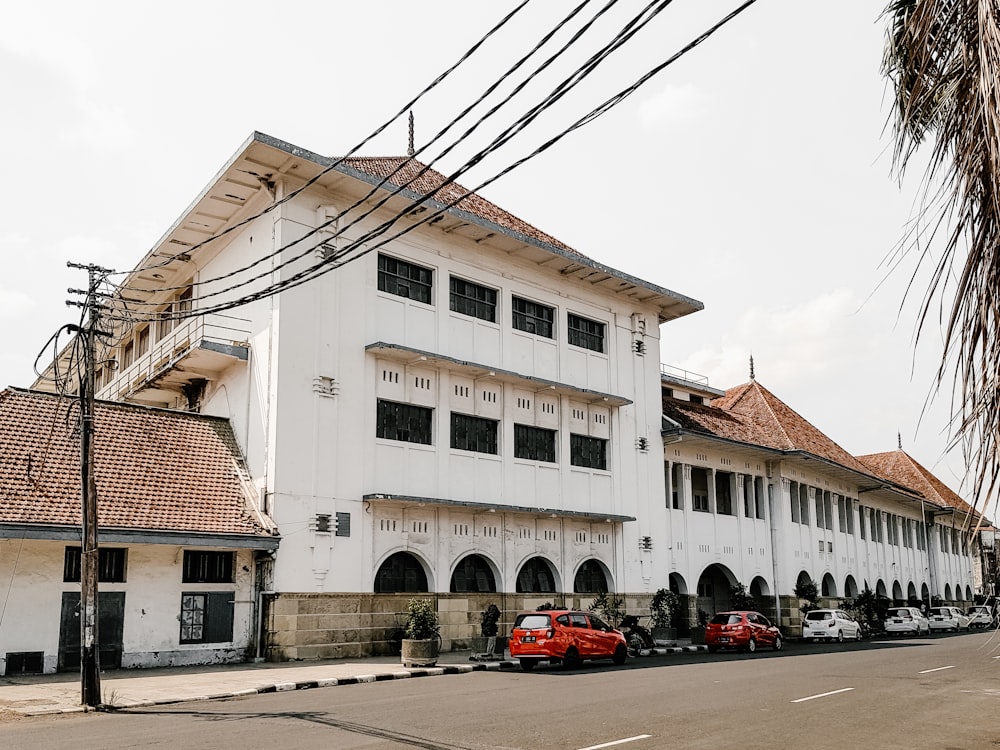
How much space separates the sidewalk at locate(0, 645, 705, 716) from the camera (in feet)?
54.1

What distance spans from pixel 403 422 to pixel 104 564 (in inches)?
358

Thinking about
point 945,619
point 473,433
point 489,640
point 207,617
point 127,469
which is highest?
point 473,433

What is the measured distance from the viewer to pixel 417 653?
23297 mm

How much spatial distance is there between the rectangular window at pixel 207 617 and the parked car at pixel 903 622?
1307 inches

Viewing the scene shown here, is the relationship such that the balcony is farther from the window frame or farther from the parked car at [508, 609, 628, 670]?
the window frame

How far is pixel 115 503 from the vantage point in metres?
22.4

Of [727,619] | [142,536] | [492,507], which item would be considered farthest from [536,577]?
[142,536]

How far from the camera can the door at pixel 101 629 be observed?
21594mm

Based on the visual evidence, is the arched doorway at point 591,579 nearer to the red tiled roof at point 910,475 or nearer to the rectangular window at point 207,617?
the rectangular window at point 207,617

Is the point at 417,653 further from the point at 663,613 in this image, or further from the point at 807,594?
the point at 807,594

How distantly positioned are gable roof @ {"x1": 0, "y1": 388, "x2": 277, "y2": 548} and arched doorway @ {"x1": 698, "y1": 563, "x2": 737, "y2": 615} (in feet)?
73.5

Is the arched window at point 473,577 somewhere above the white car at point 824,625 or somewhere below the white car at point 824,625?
above

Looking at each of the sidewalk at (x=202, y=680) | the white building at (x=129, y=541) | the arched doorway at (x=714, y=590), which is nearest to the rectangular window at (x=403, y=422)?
the white building at (x=129, y=541)

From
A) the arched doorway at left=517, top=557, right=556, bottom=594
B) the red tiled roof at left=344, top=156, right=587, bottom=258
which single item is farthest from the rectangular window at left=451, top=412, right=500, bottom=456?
the red tiled roof at left=344, top=156, right=587, bottom=258
